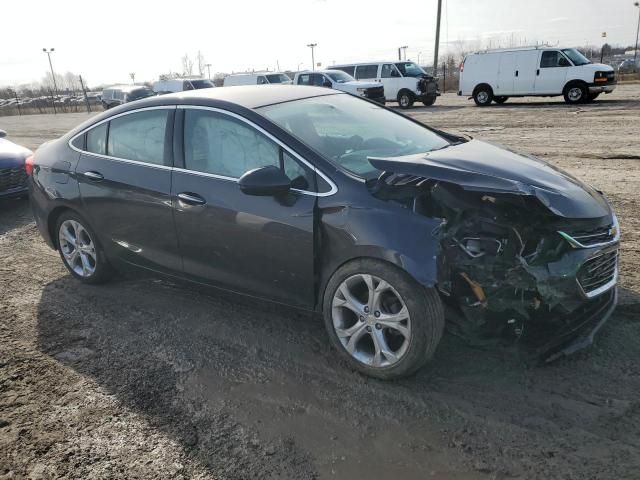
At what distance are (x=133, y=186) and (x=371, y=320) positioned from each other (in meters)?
2.14

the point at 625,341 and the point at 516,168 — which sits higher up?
the point at 516,168

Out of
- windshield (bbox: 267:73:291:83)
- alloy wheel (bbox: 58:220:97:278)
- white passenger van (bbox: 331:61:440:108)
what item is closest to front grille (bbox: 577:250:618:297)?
alloy wheel (bbox: 58:220:97:278)

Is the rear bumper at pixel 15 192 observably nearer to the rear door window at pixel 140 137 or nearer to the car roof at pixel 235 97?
the car roof at pixel 235 97

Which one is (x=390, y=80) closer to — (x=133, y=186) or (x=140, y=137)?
(x=140, y=137)

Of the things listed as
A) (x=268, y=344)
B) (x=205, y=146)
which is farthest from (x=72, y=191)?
(x=268, y=344)

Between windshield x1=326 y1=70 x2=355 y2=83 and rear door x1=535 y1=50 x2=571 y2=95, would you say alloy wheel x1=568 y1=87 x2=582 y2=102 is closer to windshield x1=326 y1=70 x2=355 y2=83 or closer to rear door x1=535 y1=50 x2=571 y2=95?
rear door x1=535 y1=50 x2=571 y2=95

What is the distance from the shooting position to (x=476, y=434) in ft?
8.80

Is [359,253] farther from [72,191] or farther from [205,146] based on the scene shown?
[72,191]

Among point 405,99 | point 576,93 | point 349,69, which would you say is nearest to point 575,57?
point 576,93

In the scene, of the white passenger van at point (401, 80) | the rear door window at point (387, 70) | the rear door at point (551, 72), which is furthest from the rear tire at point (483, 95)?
the rear door window at point (387, 70)

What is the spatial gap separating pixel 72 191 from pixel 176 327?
1.60 meters

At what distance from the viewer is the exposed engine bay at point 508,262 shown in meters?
2.92

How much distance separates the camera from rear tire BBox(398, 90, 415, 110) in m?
23.0

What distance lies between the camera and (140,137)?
164 inches
